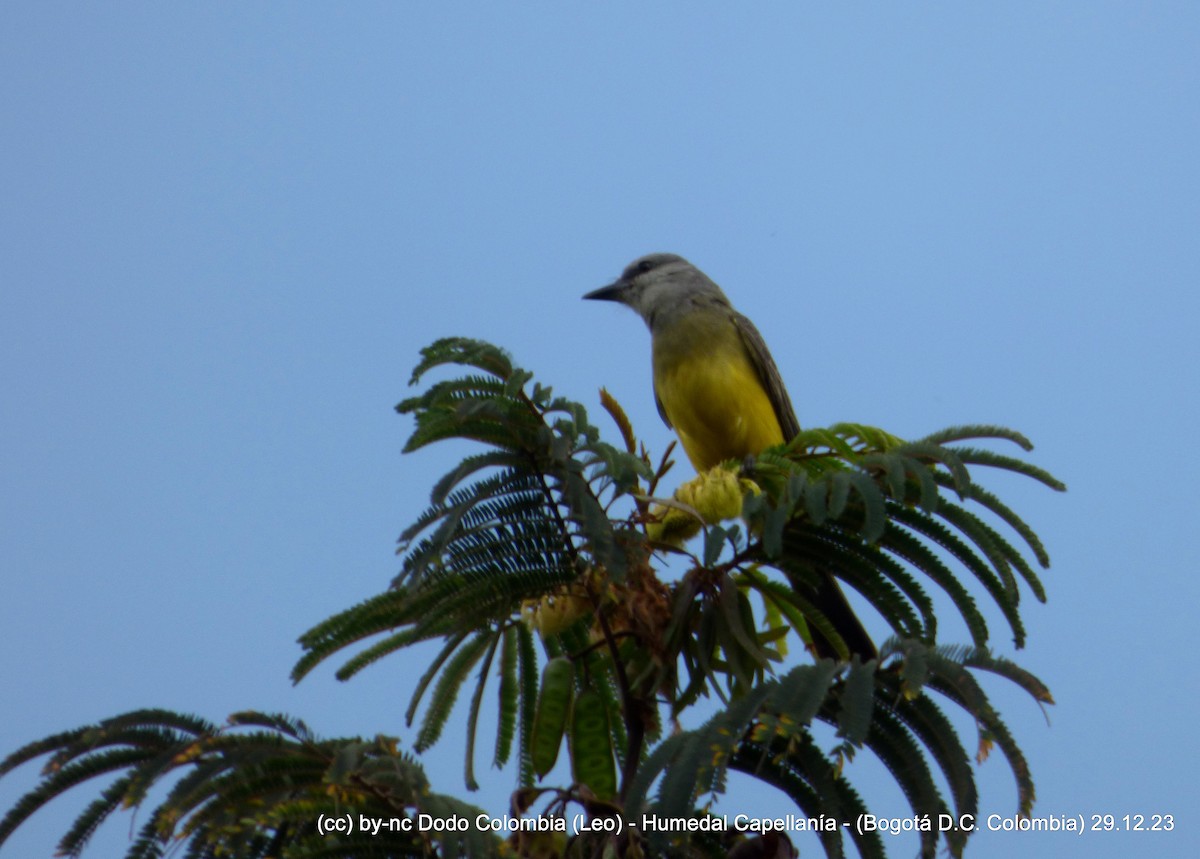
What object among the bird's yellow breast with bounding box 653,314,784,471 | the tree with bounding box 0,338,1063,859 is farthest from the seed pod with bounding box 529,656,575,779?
the bird's yellow breast with bounding box 653,314,784,471

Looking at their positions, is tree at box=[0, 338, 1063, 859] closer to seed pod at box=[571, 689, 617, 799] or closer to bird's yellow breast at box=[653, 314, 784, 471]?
seed pod at box=[571, 689, 617, 799]

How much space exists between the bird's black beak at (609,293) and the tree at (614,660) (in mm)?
3616

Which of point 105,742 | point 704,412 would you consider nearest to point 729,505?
point 105,742

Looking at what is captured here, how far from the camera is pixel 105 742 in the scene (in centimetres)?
264

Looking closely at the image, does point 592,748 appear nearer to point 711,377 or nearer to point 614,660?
point 614,660

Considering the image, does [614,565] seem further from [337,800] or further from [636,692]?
[337,800]

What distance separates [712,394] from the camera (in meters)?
6.00

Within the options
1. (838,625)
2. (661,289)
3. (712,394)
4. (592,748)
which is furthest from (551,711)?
(661,289)

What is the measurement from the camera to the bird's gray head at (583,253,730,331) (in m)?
6.76

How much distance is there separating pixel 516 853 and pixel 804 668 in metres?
0.66

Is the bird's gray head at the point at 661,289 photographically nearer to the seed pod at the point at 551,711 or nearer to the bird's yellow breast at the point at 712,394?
the bird's yellow breast at the point at 712,394

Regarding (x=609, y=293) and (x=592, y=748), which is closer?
(x=592, y=748)

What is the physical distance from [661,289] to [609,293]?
0.53 m

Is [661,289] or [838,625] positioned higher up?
[661,289]
